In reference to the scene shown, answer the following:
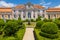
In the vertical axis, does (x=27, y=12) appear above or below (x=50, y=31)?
above

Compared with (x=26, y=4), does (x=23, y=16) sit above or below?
below

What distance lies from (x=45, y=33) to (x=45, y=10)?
155 ft

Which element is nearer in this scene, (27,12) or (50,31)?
(50,31)

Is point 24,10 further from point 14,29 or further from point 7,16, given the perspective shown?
point 14,29

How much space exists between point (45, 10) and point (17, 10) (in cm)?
910

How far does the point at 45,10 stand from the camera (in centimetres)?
6356

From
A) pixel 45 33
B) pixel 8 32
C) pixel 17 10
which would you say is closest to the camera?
pixel 45 33

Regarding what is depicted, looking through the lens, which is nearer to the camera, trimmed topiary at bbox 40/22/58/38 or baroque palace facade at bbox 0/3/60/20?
trimmed topiary at bbox 40/22/58/38

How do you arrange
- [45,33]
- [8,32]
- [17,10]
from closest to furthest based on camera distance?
[45,33], [8,32], [17,10]

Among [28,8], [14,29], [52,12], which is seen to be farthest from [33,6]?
[14,29]

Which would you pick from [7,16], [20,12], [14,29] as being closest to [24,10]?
[20,12]

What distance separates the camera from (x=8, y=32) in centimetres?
1802

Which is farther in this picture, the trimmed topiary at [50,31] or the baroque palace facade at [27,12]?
the baroque palace facade at [27,12]

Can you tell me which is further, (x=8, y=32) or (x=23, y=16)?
(x=23, y=16)
